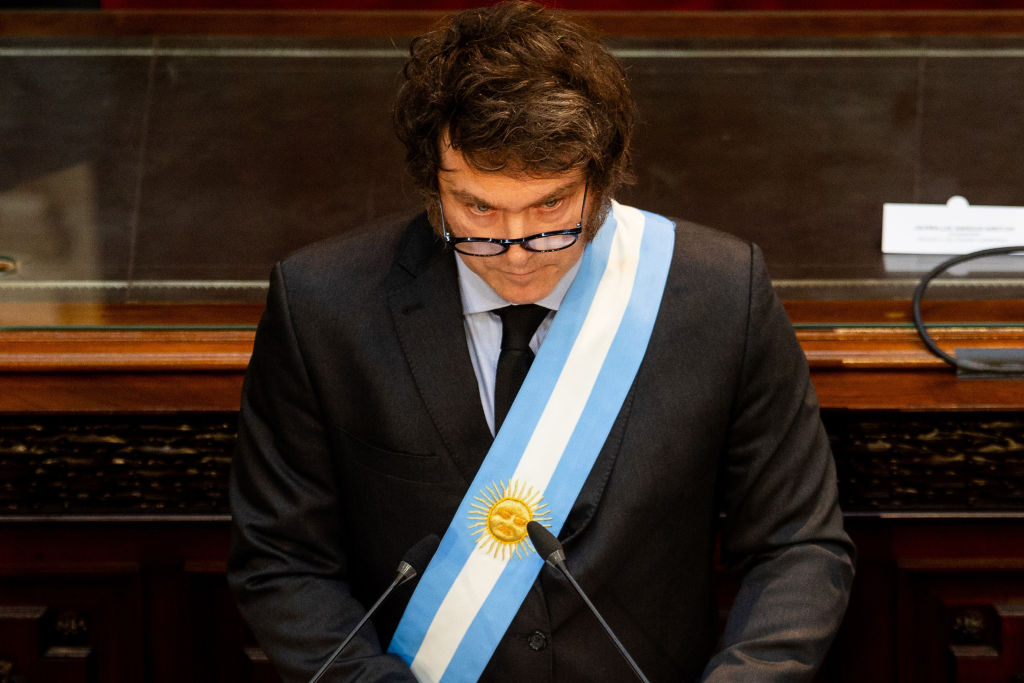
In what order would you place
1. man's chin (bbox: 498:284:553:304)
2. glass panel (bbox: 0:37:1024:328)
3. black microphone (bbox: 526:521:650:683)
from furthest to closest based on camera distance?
glass panel (bbox: 0:37:1024:328), man's chin (bbox: 498:284:553:304), black microphone (bbox: 526:521:650:683)

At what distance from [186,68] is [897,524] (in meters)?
1.50

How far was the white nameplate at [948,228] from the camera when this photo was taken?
1.86 metres

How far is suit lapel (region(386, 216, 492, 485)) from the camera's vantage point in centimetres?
142

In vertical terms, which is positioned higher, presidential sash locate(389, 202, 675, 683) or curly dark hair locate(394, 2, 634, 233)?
curly dark hair locate(394, 2, 634, 233)

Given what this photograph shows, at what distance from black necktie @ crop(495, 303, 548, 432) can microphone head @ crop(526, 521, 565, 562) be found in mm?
188

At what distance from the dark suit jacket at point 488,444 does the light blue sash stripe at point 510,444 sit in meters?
0.03

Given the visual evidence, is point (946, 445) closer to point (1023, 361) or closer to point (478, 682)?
point (1023, 361)

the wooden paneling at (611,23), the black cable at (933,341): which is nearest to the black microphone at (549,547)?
the black cable at (933,341)

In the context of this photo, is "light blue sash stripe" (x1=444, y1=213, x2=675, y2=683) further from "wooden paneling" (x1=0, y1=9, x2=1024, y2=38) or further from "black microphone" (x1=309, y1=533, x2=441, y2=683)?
"wooden paneling" (x1=0, y1=9, x2=1024, y2=38)

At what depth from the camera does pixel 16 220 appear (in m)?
1.95

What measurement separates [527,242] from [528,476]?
0.29m

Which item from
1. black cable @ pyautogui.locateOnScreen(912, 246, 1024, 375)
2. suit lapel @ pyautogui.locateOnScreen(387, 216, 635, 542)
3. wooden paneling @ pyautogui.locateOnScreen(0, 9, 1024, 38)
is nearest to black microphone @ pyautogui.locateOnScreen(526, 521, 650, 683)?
suit lapel @ pyautogui.locateOnScreen(387, 216, 635, 542)

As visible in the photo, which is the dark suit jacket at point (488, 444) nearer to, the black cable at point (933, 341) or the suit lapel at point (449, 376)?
the suit lapel at point (449, 376)

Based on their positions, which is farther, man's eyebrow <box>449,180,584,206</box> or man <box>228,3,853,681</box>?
man <box>228,3,853,681</box>
